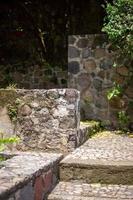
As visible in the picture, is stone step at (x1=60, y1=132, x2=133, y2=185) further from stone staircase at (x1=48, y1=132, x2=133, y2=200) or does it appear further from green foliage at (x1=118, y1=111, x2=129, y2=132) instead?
green foliage at (x1=118, y1=111, x2=129, y2=132)

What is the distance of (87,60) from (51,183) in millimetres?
3937

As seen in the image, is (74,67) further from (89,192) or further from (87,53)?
(89,192)

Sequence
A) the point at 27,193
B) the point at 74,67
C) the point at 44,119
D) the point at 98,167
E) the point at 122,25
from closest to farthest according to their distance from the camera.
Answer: the point at 27,193
the point at 98,167
the point at 44,119
the point at 122,25
the point at 74,67

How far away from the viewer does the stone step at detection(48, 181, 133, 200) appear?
187 inches

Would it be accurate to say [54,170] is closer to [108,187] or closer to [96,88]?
[108,187]

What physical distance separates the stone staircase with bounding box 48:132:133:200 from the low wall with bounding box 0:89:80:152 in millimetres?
291

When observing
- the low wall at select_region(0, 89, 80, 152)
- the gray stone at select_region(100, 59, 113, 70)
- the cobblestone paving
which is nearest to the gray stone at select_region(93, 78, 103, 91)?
the gray stone at select_region(100, 59, 113, 70)

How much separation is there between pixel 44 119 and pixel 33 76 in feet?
17.1

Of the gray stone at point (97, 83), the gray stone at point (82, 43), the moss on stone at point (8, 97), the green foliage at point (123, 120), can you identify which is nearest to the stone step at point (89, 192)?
the moss on stone at point (8, 97)

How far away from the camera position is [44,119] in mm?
5852

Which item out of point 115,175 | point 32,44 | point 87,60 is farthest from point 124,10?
point 32,44

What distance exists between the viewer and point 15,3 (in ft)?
39.5

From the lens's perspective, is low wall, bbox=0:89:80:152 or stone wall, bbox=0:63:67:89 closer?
low wall, bbox=0:89:80:152

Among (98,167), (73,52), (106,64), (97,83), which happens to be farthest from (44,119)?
(73,52)
